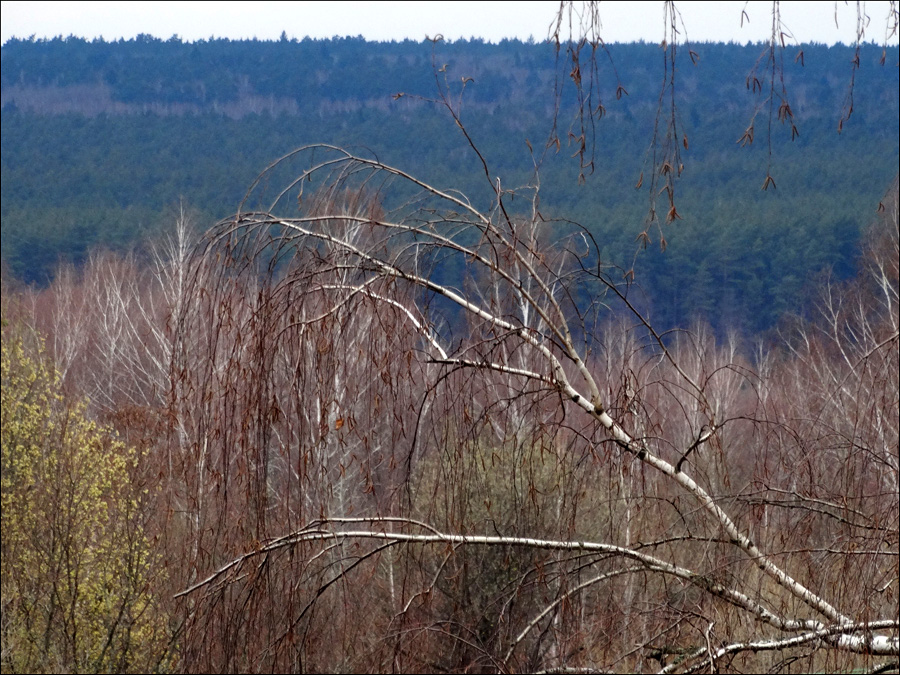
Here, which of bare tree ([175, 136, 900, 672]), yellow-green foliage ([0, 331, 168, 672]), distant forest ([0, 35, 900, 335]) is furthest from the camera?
distant forest ([0, 35, 900, 335])

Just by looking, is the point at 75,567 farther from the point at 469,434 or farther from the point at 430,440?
the point at 469,434

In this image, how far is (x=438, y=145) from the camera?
4850 centimetres

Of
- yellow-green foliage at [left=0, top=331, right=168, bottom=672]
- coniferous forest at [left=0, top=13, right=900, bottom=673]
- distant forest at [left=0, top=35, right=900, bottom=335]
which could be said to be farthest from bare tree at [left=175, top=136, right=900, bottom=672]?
distant forest at [left=0, top=35, right=900, bottom=335]

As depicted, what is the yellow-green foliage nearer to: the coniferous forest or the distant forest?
the coniferous forest

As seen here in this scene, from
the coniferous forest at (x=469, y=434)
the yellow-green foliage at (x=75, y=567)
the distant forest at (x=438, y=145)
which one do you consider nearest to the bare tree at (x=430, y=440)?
the coniferous forest at (x=469, y=434)

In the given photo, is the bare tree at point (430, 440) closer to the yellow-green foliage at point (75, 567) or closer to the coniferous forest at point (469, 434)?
the coniferous forest at point (469, 434)

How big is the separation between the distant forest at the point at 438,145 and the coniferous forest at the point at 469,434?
2.15 feet

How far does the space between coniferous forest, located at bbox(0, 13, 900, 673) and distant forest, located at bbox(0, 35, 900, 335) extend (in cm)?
66

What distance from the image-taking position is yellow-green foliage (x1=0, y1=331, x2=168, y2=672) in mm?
11227

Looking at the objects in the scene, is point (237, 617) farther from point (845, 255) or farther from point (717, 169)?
point (717, 169)

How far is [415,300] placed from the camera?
2.89m

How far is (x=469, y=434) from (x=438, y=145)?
4665 centimetres

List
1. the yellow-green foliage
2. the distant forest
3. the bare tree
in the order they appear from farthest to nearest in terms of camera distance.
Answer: the distant forest < the yellow-green foliage < the bare tree

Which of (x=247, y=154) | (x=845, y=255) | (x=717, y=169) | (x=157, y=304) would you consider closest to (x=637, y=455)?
(x=157, y=304)
